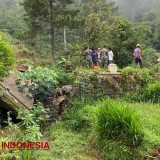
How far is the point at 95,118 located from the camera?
21.6ft

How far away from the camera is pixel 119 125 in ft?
19.2

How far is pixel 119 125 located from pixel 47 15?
42.5 ft

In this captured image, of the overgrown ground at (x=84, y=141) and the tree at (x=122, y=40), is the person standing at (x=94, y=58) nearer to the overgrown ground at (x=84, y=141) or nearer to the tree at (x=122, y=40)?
the overgrown ground at (x=84, y=141)

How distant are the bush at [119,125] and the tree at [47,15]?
1058cm

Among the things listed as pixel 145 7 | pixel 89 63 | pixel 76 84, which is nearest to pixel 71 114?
pixel 76 84

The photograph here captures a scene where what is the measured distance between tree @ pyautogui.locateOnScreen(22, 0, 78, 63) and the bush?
10.6 metres

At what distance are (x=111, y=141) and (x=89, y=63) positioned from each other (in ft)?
22.0

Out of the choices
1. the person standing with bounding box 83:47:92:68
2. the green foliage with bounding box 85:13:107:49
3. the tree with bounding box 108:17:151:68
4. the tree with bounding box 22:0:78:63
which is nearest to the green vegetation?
the tree with bounding box 22:0:78:63

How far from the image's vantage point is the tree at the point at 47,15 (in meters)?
16.1

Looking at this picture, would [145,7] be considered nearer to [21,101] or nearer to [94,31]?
[94,31]

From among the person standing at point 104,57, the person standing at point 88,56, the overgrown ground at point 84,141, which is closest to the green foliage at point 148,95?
the overgrown ground at point 84,141

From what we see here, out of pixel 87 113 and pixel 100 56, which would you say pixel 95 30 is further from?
pixel 87 113

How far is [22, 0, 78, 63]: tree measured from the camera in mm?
16141

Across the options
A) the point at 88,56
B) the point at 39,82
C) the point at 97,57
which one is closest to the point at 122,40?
the point at 97,57
